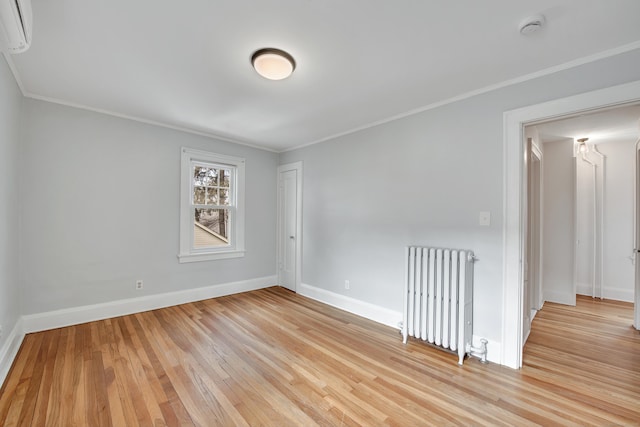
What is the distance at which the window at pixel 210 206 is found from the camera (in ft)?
12.7

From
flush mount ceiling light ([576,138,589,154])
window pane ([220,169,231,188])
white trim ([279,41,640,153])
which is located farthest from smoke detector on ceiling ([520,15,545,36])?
window pane ([220,169,231,188])

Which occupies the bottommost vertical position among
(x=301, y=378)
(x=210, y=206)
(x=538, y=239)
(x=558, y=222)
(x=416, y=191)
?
(x=301, y=378)

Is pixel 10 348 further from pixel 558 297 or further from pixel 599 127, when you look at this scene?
pixel 599 127

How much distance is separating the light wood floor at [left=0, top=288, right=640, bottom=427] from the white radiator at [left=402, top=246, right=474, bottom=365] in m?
0.16

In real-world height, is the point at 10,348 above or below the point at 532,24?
below

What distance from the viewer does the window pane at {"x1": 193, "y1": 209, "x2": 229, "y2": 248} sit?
407 cm

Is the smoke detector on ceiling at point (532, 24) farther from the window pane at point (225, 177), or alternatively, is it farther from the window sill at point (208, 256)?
the window sill at point (208, 256)

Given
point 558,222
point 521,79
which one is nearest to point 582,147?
point 558,222

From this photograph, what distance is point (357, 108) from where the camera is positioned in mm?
3010

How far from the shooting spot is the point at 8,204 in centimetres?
231

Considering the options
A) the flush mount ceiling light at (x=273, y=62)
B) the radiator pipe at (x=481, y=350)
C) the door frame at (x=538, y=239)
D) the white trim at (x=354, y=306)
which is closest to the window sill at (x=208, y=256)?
the white trim at (x=354, y=306)

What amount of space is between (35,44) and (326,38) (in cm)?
210

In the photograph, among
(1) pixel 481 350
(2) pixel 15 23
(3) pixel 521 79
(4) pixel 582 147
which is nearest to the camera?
(2) pixel 15 23

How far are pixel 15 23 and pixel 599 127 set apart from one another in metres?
5.57
